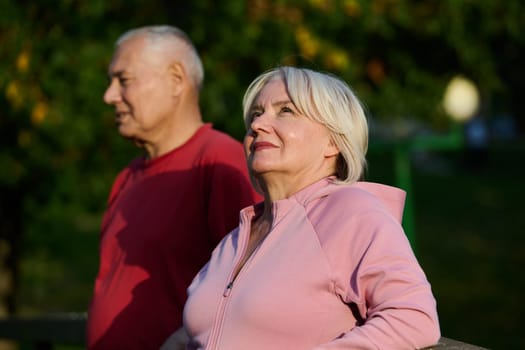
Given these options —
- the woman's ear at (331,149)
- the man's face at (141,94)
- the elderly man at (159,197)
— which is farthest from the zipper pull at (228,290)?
the man's face at (141,94)

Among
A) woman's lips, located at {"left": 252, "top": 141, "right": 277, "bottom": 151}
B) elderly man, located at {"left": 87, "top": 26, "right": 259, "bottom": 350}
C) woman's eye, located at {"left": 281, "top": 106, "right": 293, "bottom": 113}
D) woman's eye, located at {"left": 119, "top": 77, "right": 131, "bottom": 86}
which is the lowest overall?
elderly man, located at {"left": 87, "top": 26, "right": 259, "bottom": 350}

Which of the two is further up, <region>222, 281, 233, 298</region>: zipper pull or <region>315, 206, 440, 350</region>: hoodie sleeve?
<region>315, 206, 440, 350</region>: hoodie sleeve

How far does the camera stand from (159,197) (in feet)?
11.2

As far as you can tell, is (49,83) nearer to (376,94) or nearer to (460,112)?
(376,94)

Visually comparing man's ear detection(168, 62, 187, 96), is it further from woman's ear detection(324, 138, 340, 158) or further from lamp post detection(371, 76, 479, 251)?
lamp post detection(371, 76, 479, 251)

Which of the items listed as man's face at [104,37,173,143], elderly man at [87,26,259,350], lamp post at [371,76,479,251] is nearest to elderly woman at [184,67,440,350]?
elderly man at [87,26,259,350]

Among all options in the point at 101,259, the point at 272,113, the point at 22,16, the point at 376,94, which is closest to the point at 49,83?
the point at 22,16

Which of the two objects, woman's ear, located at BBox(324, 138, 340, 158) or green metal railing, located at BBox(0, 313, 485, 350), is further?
green metal railing, located at BBox(0, 313, 485, 350)

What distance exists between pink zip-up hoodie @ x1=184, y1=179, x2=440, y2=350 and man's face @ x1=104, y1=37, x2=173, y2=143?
117 centimetres

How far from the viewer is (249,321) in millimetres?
2289

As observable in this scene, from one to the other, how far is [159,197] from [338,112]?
113 centimetres

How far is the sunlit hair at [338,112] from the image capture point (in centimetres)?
246

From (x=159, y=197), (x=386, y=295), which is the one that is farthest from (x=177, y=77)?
(x=386, y=295)

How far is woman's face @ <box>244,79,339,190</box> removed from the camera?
247cm
